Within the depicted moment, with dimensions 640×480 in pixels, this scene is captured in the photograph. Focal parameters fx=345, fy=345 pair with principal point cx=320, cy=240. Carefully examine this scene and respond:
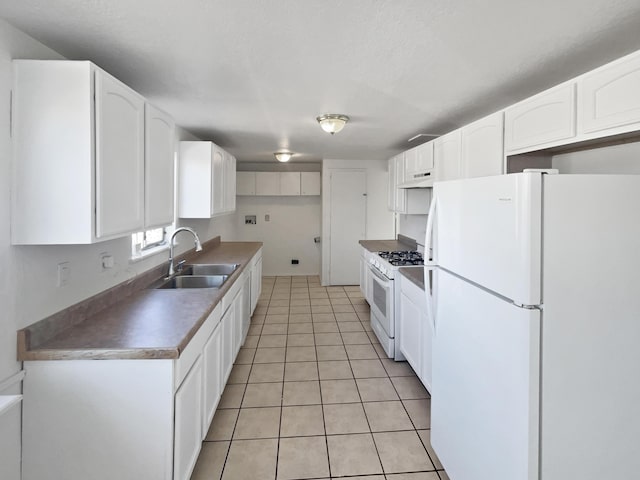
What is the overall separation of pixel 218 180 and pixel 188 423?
2.65 meters

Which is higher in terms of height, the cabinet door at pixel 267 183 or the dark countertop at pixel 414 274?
the cabinet door at pixel 267 183

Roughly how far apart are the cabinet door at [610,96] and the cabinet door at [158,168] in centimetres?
232

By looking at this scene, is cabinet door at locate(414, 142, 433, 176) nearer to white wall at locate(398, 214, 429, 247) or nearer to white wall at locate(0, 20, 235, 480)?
white wall at locate(398, 214, 429, 247)

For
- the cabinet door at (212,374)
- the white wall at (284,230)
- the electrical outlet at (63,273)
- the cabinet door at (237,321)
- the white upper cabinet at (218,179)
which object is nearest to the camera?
the electrical outlet at (63,273)

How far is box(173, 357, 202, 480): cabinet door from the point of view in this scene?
5.04 ft

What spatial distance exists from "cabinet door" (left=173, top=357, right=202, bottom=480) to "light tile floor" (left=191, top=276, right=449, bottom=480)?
0.26 meters

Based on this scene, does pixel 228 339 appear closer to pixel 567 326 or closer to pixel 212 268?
pixel 212 268

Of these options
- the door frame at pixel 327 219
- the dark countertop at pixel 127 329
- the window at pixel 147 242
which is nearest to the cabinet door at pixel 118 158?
the dark countertop at pixel 127 329

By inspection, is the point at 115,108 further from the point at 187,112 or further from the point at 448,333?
the point at 448,333

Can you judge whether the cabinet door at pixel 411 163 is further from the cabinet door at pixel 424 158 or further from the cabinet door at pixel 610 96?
the cabinet door at pixel 610 96

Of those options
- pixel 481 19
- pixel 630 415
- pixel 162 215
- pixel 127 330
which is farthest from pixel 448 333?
pixel 162 215

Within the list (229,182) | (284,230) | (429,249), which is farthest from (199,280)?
(284,230)

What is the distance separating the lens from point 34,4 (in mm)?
1297

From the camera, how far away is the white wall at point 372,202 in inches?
240
